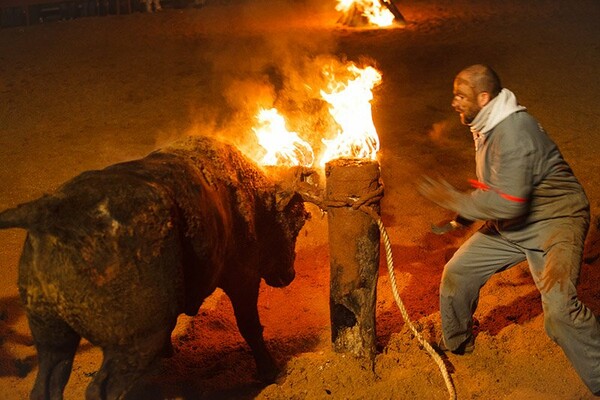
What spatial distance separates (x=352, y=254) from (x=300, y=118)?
316 centimetres

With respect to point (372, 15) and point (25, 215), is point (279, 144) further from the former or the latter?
point (372, 15)

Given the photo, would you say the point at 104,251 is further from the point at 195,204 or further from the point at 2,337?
the point at 2,337

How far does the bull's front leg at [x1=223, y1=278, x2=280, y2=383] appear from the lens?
15.6 ft

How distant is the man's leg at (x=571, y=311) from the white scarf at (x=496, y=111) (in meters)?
0.88

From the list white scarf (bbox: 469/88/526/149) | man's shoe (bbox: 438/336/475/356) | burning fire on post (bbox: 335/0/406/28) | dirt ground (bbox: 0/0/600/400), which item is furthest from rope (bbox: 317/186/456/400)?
burning fire on post (bbox: 335/0/406/28)

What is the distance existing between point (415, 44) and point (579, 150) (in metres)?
5.88

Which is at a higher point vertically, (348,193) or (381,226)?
(348,193)

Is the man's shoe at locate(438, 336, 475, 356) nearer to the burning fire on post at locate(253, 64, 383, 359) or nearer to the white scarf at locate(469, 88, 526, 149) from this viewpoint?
the burning fire on post at locate(253, 64, 383, 359)

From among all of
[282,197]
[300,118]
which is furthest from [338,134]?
[300,118]

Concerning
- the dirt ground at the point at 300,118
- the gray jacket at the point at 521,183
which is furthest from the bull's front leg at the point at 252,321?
the gray jacket at the point at 521,183

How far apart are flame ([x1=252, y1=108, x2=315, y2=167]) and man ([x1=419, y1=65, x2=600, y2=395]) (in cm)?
124

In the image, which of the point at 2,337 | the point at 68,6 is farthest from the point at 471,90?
the point at 68,6

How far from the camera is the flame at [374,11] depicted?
16266 millimetres

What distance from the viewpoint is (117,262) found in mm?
3244
